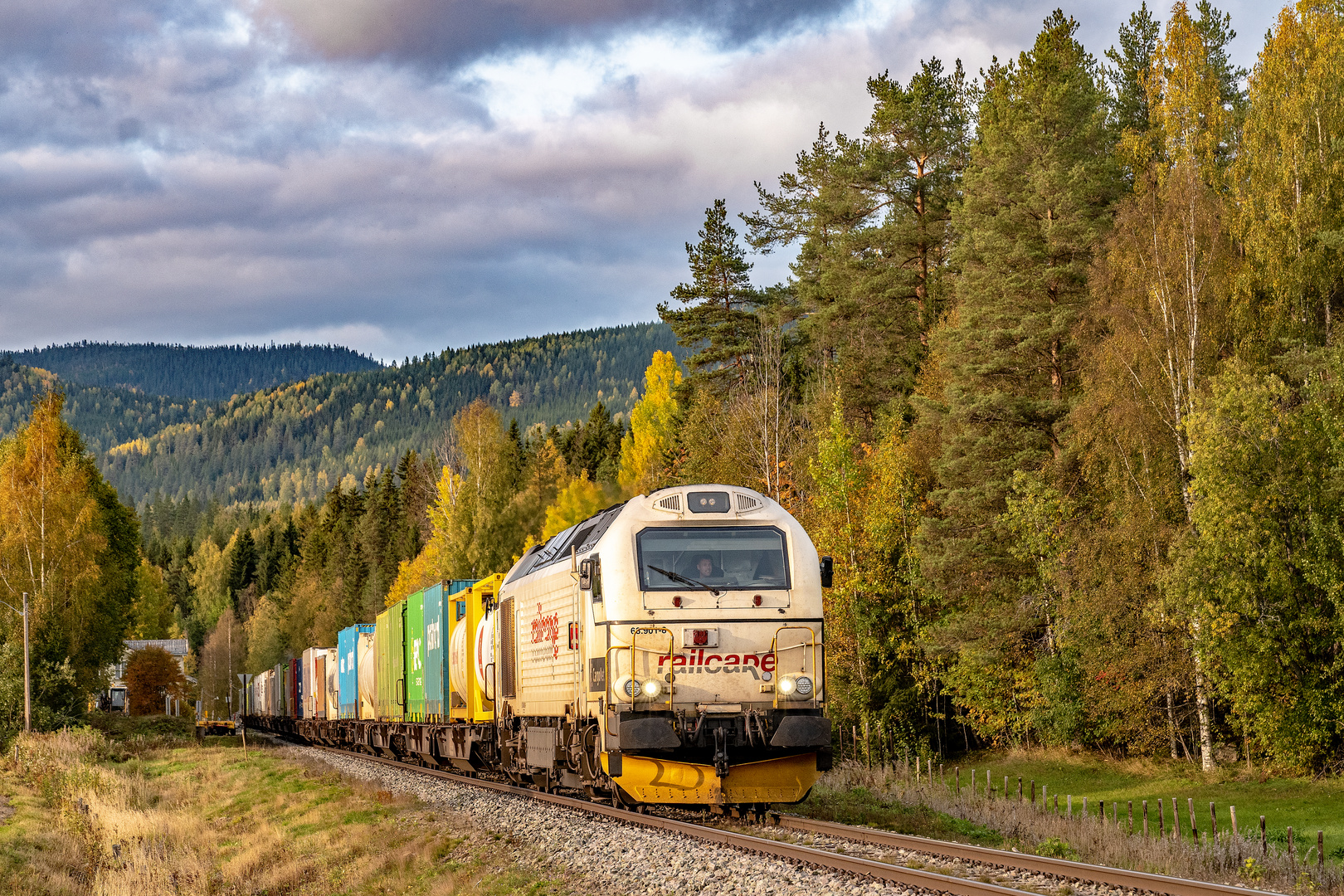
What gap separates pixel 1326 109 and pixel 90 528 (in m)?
47.8

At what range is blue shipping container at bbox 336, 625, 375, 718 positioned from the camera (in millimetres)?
39469

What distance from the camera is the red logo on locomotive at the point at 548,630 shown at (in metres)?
17.5

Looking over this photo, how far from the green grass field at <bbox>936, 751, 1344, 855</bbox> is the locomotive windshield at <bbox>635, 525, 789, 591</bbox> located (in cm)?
1070

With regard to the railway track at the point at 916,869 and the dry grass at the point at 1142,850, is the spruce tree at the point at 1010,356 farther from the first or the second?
the railway track at the point at 916,869

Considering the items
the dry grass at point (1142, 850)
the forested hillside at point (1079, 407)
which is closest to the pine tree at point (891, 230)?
the forested hillside at point (1079, 407)

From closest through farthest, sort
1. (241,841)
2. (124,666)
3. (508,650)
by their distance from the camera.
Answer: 1. (241,841)
2. (508,650)
3. (124,666)

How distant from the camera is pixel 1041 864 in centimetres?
1148

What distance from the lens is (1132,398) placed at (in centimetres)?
3039

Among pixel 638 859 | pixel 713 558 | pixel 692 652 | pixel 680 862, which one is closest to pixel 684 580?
pixel 713 558

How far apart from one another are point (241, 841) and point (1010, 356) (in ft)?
82.4

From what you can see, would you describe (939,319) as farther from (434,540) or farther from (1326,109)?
(434,540)

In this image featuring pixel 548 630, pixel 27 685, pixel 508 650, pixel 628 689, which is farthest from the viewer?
pixel 27 685

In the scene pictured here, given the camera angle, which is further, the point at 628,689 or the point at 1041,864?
the point at 628,689

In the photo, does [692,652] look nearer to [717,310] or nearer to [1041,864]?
[1041,864]
